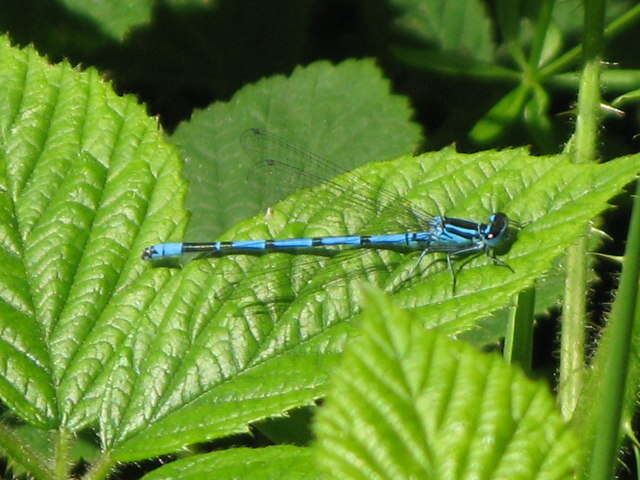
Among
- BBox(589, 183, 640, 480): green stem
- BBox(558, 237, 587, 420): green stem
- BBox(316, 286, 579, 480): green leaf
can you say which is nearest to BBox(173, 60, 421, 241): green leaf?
BBox(558, 237, 587, 420): green stem

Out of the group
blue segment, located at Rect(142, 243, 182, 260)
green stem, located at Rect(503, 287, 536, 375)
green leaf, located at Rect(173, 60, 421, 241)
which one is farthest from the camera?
green leaf, located at Rect(173, 60, 421, 241)

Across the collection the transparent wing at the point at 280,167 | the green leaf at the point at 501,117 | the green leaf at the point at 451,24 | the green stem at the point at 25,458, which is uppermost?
the green leaf at the point at 451,24

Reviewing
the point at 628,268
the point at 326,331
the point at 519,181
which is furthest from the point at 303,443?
the point at 628,268

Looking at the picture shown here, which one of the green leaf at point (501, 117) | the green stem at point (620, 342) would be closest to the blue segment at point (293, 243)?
the green stem at point (620, 342)

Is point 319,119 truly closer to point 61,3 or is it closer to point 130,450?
point 61,3

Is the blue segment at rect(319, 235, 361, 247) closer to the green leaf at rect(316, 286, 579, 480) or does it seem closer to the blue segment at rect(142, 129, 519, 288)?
the blue segment at rect(142, 129, 519, 288)

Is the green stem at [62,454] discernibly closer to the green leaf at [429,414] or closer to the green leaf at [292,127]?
the green leaf at [429,414]
